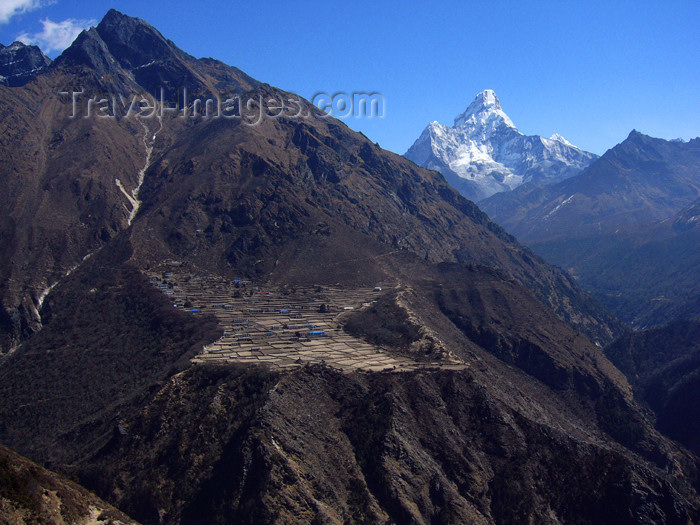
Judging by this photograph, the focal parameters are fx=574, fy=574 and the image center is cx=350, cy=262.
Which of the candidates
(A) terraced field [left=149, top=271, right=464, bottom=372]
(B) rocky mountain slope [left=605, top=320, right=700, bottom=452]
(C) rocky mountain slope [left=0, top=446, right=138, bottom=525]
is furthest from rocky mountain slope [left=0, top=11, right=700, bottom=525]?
(C) rocky mountain slope [left=0, top=446, right=138, bottom=525]

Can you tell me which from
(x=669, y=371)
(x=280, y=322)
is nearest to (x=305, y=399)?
(x=280, y=322)

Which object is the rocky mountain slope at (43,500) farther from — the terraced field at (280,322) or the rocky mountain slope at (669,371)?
the rocky mountain slope at (669,371)

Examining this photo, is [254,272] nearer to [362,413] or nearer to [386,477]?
[362,413]

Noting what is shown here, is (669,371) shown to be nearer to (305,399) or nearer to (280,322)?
(280,322)

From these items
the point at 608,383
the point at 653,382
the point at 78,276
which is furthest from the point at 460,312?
the point at 78,276

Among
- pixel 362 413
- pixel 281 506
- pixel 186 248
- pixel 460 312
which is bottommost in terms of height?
pixel 281 506

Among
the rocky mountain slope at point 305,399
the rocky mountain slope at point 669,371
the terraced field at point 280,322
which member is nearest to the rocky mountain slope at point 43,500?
the rocky mountain slope at point 305,399
